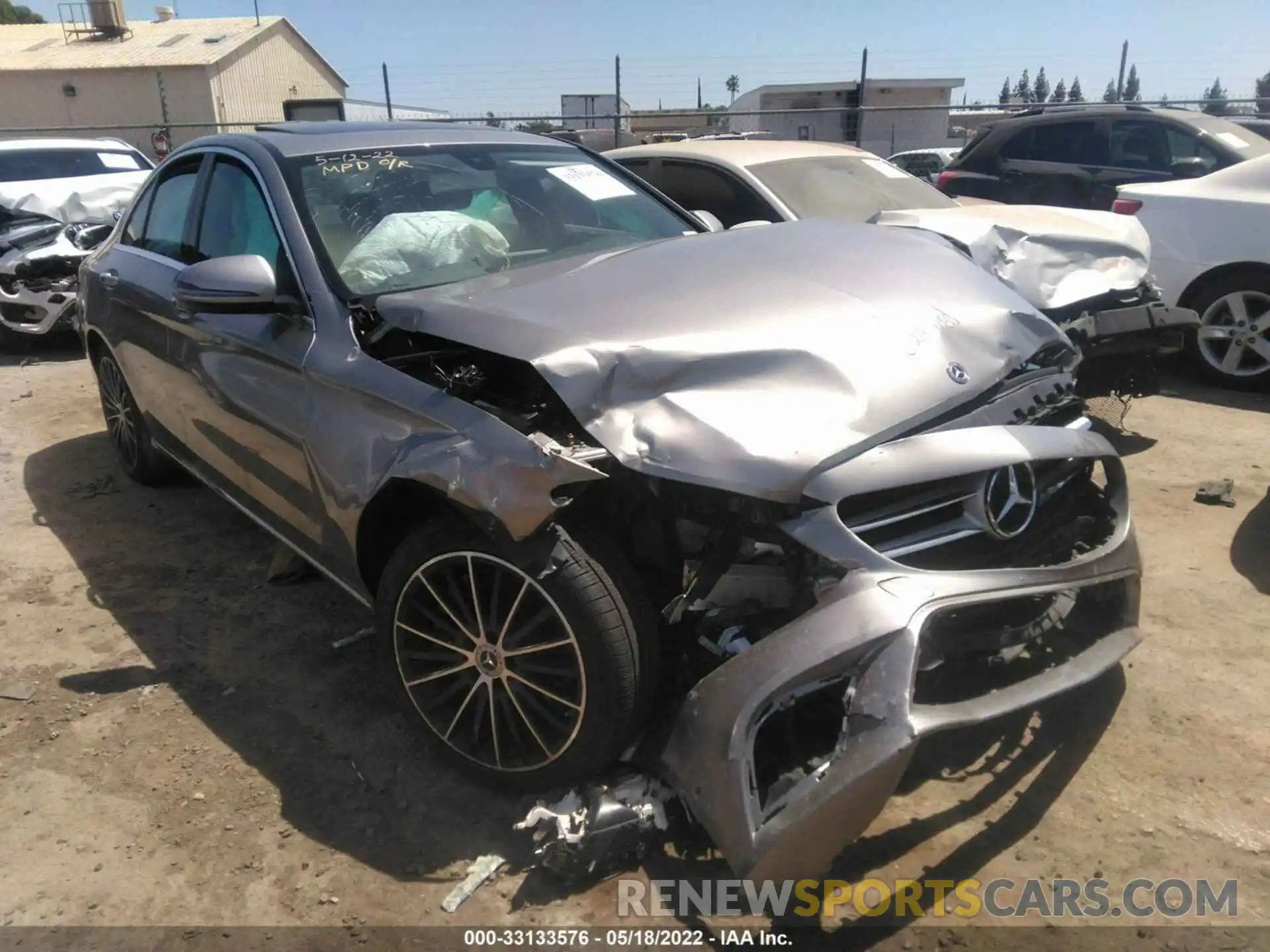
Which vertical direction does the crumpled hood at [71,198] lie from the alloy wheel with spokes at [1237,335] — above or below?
above

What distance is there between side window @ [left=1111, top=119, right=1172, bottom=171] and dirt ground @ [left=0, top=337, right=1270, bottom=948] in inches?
185

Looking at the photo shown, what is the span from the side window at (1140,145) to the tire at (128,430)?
763 cm

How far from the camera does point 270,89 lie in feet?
139

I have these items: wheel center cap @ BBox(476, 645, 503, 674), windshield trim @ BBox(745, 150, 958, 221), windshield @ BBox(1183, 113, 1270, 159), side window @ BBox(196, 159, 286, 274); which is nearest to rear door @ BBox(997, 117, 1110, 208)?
windshield @ BBox(1183, 113, 1270, 159)

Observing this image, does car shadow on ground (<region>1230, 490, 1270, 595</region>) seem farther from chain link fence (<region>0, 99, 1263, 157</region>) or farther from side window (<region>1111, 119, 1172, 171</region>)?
chain link fence (<region>0, 99, 1263, 157</region>)

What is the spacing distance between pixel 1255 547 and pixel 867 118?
2785 centimetres

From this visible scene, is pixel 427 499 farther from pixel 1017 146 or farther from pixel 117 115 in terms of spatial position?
pixel 117 115

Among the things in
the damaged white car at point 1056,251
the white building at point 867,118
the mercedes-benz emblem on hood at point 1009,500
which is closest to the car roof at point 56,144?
the damaged white car at point 1056,251

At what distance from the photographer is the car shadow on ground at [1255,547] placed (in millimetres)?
3684

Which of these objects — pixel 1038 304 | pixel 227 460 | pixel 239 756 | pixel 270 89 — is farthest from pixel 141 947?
pixel 270 89

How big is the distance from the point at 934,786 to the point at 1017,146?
24.8ft

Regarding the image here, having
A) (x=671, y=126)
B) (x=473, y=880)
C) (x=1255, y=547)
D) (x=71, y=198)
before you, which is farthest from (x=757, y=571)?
(x=671, y=126)

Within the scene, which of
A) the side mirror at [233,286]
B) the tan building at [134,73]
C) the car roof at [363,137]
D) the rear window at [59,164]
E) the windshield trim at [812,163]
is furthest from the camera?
the tan building at [134,73]

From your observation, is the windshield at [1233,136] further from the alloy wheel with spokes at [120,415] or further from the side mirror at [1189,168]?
the alloy wheel with spokes at [120,415]
